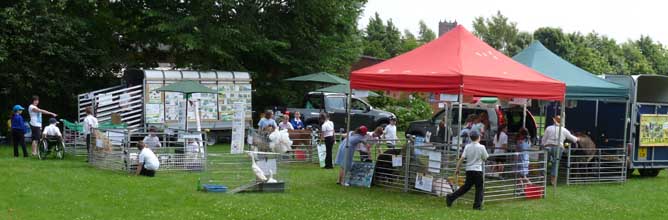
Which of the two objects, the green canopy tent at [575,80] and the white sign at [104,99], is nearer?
the green canopy tent at [575,80]

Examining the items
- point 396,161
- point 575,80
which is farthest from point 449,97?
point 575,80

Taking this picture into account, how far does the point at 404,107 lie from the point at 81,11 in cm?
1649

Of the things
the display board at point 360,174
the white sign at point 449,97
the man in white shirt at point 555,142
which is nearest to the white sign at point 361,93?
the display board at point 360,174

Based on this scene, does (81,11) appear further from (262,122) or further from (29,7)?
(262,122)

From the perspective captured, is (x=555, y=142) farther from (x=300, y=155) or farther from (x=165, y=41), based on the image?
(x=165, y=41)

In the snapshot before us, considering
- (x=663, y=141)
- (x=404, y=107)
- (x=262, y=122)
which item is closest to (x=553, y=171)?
(x=663, y=141)

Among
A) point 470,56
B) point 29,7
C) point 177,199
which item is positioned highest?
point 29,7

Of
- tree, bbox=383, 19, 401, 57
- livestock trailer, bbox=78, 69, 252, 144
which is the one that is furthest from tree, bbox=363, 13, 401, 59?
livestock trailer, bbox=78, 69, 252, 144

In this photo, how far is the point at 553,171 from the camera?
16000mm

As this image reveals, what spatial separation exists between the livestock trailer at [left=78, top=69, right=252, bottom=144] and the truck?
2097mm

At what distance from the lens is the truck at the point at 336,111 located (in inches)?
1077

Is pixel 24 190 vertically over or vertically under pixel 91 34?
under

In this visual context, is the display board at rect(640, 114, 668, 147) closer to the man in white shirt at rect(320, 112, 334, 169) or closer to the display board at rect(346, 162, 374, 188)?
the display board at rect(346, 162, 374, 188)

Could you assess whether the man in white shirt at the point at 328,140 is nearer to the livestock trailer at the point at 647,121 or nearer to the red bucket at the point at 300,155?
the red bucket at the point at 300,155
